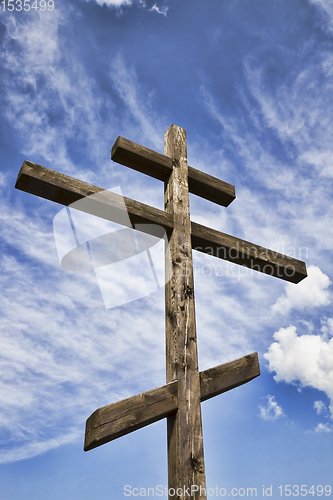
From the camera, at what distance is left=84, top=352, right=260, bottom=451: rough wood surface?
2.15 metres

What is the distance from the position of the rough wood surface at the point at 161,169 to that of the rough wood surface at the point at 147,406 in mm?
1639

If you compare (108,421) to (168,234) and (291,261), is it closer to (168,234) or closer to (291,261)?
(168,234)

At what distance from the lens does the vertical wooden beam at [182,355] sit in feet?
7.59

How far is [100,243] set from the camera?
9.95 feet

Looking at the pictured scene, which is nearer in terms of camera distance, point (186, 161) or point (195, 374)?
point (195, 374)

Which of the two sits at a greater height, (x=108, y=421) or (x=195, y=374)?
(x=195, y=374)

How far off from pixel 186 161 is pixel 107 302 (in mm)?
1471

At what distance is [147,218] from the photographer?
3.02 m

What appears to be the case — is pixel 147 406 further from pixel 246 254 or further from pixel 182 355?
pixel 246 254

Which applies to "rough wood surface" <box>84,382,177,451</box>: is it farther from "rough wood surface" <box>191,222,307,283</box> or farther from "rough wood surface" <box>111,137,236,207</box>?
"rough wood surface" <box>111,137,236,207</box>

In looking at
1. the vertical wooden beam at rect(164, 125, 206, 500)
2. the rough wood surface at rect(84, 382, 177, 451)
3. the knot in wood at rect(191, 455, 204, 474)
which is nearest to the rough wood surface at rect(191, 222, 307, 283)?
the vertical wooden beam at rect(164, 125, 206, 500)

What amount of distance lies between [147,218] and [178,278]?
533mm

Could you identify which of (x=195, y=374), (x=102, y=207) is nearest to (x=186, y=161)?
(x=102, y=207)

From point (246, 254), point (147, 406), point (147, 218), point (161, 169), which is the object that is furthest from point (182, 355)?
point (161, 169)
